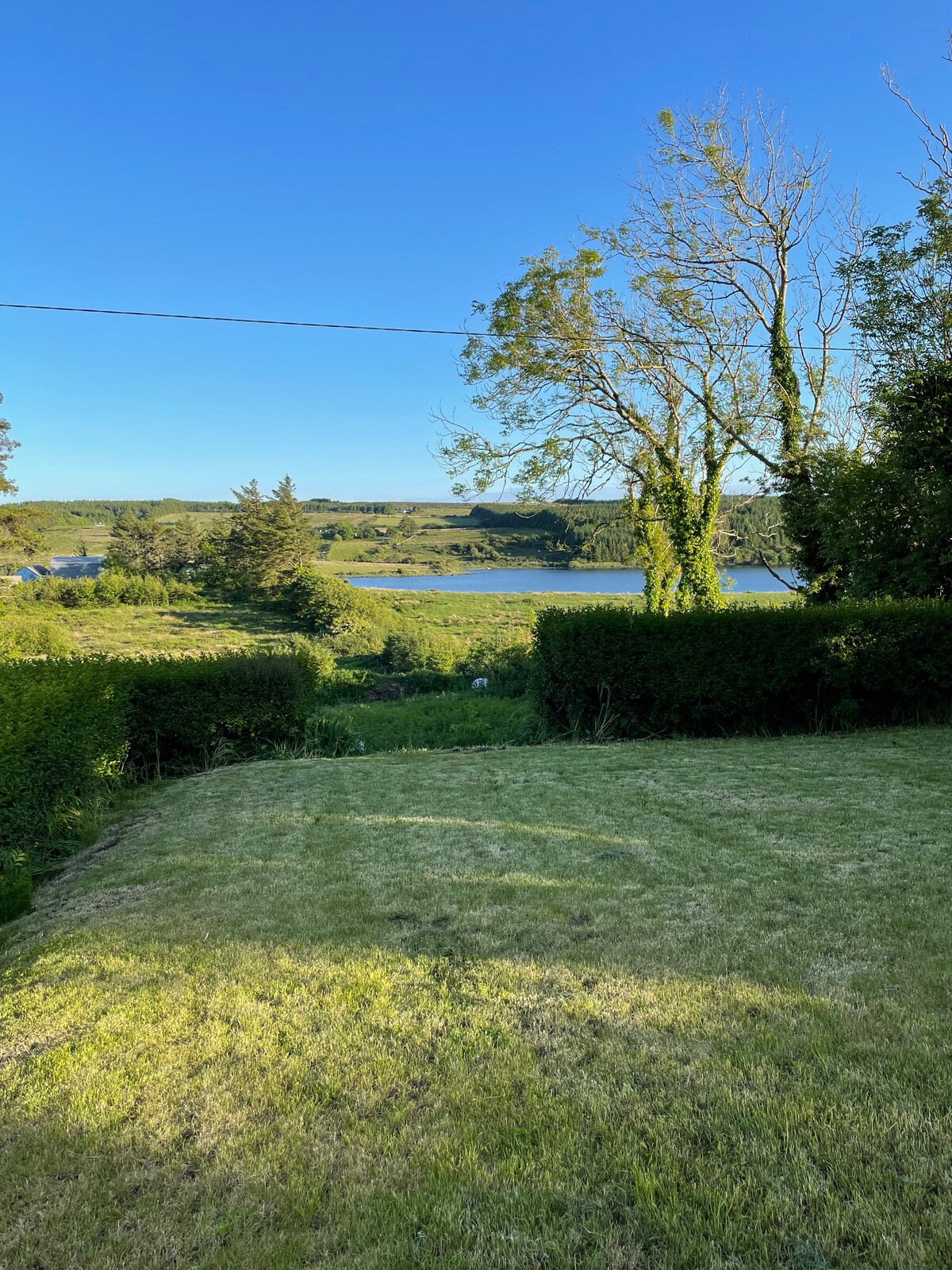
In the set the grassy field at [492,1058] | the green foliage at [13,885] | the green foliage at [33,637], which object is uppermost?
the grassy field at [492,1058]

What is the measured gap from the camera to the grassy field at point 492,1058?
1.51m

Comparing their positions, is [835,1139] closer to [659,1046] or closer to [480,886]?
[659,1046]

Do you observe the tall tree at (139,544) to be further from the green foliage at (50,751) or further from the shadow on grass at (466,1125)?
the shadow on grass at (466,1125)

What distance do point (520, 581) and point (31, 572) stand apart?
46016 millimetres

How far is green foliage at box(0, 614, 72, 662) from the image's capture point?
22400 millimetres

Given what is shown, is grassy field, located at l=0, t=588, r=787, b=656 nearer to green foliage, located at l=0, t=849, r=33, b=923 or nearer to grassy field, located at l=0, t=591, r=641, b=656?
grassy field, located at l=0, t=591, r=641, b=656

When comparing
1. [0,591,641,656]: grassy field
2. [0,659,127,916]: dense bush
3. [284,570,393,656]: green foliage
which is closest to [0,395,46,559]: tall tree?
[0,591,641,656]: grassy field

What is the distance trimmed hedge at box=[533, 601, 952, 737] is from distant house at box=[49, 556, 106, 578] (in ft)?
164

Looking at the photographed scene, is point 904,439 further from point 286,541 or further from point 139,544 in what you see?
point 139,544

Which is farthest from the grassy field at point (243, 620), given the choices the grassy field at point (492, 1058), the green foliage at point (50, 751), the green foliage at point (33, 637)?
the grassy field at point (492, 1058)

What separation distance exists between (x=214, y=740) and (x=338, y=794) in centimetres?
352

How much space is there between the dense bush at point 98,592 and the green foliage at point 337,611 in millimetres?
9433

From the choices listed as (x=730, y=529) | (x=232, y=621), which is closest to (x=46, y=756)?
(x=730, y=529)

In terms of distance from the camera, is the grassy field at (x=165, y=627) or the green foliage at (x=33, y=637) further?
the grassy field at (x=165, y=627)
